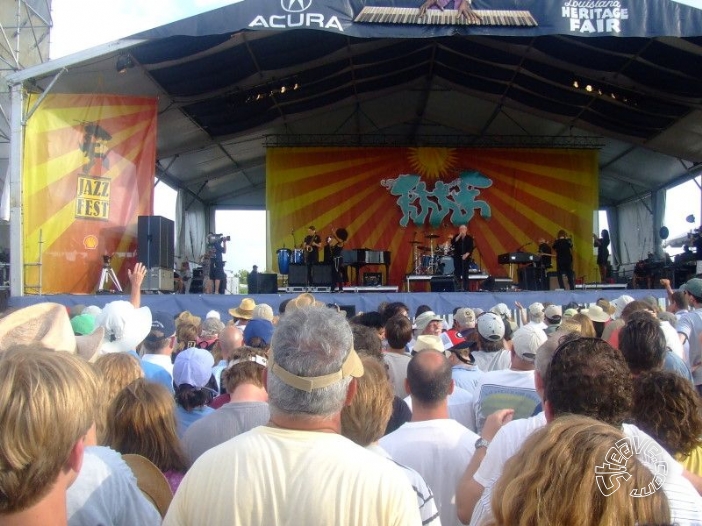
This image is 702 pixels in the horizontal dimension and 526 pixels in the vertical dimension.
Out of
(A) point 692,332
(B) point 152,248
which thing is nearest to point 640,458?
(A) point 692,332

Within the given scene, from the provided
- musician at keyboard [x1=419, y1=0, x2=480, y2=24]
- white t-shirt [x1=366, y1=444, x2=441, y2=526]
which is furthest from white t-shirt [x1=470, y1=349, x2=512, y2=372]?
musician at keyboard [x1=419, y1=0, x2=480, y2=24]

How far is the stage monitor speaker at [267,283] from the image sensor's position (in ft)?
49.5

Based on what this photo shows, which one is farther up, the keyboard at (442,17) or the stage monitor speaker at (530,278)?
the keyboard at (442,17)

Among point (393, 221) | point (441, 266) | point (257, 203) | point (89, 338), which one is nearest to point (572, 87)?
point (441, 266)

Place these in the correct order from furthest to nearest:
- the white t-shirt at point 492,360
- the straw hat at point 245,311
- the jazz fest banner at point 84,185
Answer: the jazz fest banner at point 84,185, the straw hat at point 245,311, the white t-shirt at point 492,360

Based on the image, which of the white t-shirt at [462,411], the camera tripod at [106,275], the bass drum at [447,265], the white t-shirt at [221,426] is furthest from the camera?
the bass drum at [447,265]

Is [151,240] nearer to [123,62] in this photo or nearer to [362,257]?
[123,62]

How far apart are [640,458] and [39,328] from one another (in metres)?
1.46

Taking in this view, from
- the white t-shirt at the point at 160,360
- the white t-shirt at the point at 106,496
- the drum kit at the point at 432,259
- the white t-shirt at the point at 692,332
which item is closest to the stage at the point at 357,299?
the drum kit at the point at 432,259

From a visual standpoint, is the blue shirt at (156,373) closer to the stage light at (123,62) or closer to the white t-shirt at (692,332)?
the white t-shirt at (692,332)

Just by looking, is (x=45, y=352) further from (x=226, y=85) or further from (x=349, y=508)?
(x=226, y=85)

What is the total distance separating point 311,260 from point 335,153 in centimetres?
480

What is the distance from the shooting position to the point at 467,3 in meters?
10.7

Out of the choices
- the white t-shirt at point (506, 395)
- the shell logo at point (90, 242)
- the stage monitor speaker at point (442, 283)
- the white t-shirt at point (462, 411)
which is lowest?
the white t-shirt at point (462, 411)
